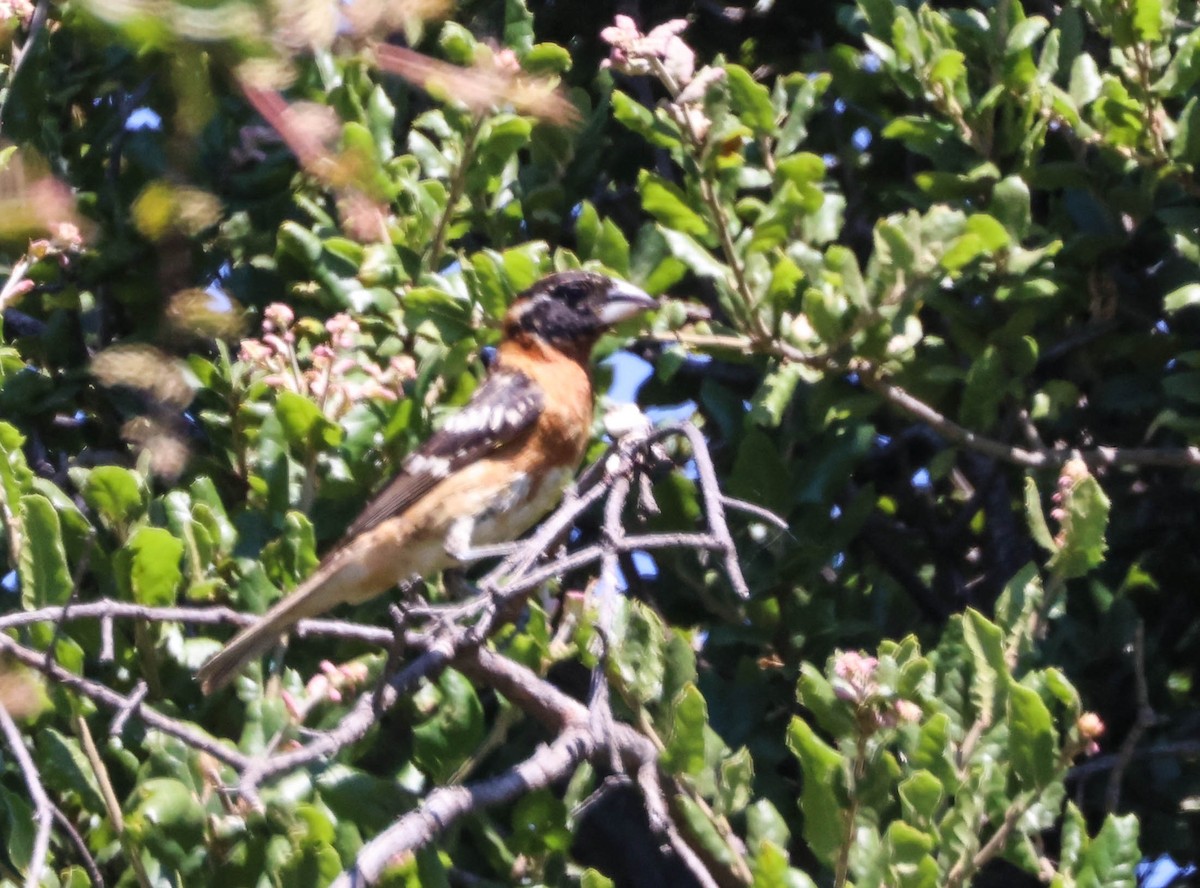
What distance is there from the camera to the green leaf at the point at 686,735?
111 inches

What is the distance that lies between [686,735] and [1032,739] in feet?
1.87

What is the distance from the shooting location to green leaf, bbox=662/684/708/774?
2.81 metres

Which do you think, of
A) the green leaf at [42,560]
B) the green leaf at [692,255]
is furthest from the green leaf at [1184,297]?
the green leaf at [42,560]

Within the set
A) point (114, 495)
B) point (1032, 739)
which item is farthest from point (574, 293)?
point (1032, 739)

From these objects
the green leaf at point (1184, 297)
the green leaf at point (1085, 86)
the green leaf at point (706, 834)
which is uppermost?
the green leaf at point (1085, 86)

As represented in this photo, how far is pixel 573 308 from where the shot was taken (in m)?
4.31

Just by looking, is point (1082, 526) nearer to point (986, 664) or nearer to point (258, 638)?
point (986, 664)

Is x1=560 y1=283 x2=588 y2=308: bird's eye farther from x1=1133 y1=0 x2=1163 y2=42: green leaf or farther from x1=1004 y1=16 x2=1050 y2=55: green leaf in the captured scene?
x1=1133 y1=0 x2=1163 y2=42: green leaf

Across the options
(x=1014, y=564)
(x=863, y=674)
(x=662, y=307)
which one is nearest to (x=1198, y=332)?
(x=1014, y=564)

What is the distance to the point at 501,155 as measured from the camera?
144 inches

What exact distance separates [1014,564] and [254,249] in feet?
6.50

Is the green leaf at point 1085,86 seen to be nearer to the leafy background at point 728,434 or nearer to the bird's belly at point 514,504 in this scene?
the leafy background at point 728,434

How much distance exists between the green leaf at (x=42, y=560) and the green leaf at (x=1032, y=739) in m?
1.63

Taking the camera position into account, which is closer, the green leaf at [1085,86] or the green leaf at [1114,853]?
the green leaf at [1114,853]
